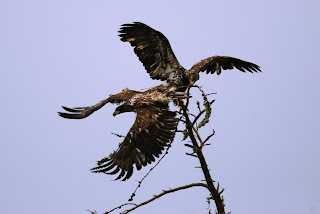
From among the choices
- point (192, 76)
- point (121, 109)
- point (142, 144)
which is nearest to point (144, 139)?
point (142, 144)

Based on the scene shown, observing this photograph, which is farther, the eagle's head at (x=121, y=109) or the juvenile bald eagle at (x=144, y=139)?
the eagle's head at (x=121, y=109)

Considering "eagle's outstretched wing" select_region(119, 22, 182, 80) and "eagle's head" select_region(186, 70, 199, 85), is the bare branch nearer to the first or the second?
"eagle's head" select_region(186, 70, 199, 85)

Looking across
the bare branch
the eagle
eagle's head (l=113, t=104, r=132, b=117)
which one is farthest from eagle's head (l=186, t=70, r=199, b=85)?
eagle's head (l=113, t=104, r=132, b=117)

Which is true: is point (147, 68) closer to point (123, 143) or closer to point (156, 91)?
point (156, 91)

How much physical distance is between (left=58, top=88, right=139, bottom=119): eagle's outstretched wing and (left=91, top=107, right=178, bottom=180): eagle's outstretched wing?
1133 mm

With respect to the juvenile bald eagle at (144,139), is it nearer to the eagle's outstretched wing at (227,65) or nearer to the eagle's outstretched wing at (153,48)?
the eagle's outstretched wing at (153,48)

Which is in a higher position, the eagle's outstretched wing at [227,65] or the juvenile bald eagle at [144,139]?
the eagle's outstretched wing at [227,65]

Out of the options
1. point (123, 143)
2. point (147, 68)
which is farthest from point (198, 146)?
point (147, 68)

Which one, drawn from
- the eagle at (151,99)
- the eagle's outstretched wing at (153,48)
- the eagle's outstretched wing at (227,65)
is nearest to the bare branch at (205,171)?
the eagle at (151,99)

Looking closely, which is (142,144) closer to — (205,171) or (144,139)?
(144,139)

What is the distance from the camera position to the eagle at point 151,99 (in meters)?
7.84

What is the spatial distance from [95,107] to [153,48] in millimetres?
1561

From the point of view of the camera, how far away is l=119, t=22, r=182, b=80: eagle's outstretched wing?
30.8ft

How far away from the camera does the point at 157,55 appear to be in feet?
31.4
